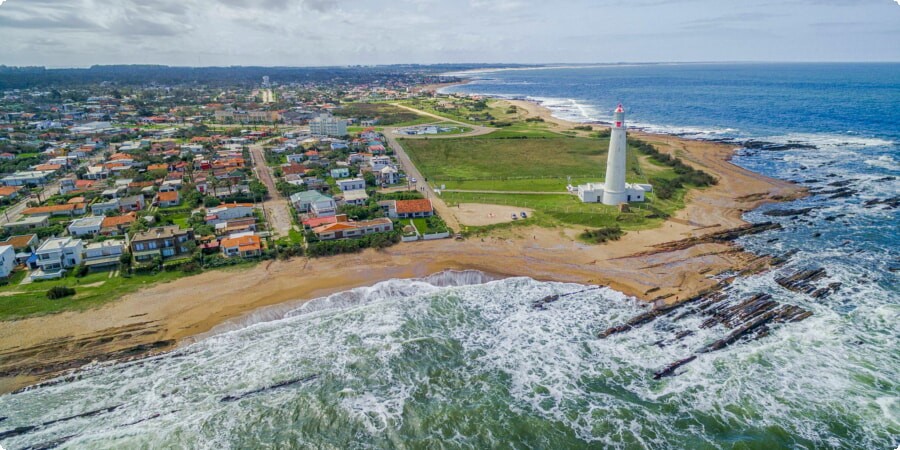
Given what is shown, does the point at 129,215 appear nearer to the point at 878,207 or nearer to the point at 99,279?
the point at 99,279

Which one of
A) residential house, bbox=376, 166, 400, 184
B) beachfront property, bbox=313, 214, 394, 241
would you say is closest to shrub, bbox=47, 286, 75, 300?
beachfront property, bbox=313, 214, 394, 241

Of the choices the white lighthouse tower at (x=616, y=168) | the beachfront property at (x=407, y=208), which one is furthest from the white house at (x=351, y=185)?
the white lighthouse tower at (x=616, y=168)

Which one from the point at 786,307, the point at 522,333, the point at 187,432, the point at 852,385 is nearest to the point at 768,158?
the point at 786,307

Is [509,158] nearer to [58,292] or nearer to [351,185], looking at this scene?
[351,185]

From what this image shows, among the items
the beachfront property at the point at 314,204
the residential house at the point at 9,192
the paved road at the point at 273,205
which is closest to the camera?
the paved road at the point at 273,205

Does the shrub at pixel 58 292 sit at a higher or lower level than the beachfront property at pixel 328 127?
lower

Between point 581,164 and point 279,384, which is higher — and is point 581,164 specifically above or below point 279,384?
above

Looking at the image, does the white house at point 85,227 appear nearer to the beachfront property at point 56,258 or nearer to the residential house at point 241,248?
the beachfront property at point 56,258

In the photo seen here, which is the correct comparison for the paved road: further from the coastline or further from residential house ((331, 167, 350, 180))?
the coastline
